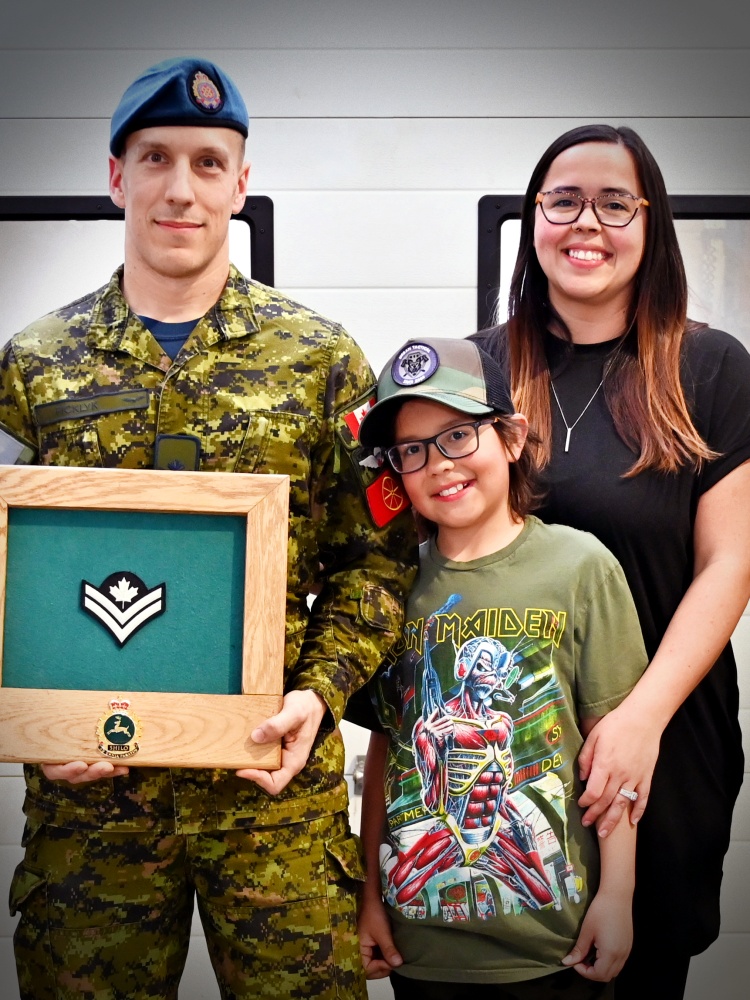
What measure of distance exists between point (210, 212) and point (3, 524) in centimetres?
59

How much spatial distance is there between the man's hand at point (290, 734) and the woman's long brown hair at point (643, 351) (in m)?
0.61

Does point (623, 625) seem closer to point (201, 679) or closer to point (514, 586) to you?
point (514, 586)

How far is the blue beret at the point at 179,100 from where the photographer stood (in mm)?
1724

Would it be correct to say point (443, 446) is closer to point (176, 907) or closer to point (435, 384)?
point (435, 384)

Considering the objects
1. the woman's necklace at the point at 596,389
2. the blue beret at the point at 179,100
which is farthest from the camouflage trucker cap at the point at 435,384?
the blue beret at the point at 179,100

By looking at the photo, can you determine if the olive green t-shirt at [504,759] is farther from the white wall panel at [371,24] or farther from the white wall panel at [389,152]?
the white wall panel at [371,24]

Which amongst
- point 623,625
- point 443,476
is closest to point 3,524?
point 443,476

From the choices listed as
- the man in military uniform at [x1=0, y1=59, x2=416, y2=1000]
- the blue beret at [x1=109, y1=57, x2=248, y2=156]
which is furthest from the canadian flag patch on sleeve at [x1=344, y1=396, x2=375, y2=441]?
the blue beret at [x1=109, y1=57, x2=248, y2=156]

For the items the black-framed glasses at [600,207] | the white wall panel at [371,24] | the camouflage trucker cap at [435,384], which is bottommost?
the camouflage trucker cap at [435,384]

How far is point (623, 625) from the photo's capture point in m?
1.80

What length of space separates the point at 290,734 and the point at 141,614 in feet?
0.96

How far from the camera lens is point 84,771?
5.31ft

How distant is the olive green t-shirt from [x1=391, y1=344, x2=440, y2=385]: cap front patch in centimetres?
33

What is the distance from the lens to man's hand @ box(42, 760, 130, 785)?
63.0 inches
